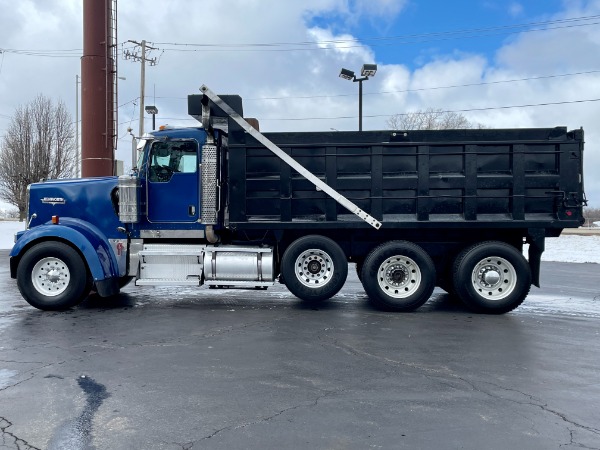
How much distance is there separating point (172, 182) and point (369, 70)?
1284 centimetres

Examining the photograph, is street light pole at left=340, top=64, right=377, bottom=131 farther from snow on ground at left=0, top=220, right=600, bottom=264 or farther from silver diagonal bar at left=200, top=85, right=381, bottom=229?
silver diagonal bar at left=200, top=85, right=381, bottom=229

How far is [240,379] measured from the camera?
17.0ft

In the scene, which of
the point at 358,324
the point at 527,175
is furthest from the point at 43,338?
the point at 527,175

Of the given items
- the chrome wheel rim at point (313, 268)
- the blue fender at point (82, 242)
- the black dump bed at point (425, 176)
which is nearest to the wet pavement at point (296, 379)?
the chrome wheel rim at point (313, 268)

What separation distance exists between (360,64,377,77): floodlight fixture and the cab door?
40.8ft

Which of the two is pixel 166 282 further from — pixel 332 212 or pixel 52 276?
pixel 332 212

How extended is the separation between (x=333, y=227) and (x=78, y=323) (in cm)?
403

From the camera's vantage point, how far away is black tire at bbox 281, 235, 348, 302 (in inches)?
344

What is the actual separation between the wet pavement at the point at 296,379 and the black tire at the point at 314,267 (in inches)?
14.2

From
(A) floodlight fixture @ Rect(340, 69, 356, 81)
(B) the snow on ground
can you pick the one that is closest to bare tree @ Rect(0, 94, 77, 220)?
(B) the snow on ground

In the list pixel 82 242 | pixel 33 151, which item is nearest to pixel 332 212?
pixel 82 242

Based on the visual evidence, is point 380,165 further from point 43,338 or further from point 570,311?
point 43,338

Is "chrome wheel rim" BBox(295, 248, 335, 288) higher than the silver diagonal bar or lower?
lower

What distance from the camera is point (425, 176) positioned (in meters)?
8.70
